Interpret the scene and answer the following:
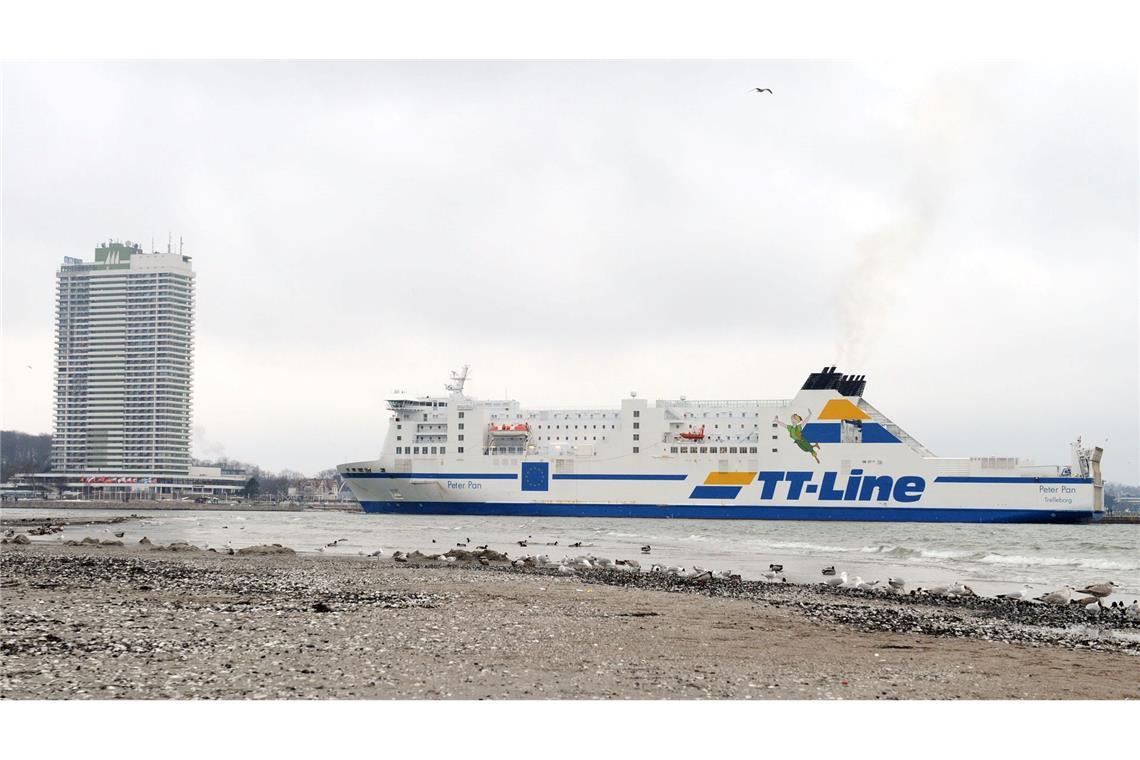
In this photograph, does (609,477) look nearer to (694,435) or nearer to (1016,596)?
(694,435)

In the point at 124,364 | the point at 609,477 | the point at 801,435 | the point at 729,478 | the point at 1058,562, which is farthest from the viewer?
the point at 124,364

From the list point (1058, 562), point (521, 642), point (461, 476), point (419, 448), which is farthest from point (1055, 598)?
point (419, 448)

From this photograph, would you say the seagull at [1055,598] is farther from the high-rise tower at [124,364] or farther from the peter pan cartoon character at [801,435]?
the high-rise tower at [124,364]

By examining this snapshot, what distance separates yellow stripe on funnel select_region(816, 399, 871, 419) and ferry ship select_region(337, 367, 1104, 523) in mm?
48

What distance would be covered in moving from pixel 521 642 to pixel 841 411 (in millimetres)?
31709

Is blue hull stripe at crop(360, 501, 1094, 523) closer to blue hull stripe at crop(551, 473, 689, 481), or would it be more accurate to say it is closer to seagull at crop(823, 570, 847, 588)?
blue hull stripe at crop(551, 473, 689, 481)

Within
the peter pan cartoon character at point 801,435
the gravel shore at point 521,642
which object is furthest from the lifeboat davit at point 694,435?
the gravel shore at point 521,642

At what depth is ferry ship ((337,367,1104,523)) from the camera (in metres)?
34.8

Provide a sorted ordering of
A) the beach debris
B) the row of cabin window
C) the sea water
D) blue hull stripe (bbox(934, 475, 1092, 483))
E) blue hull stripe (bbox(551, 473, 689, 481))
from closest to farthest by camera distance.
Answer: the sea water, the beach debris, blue hull stripe (bbox(934, 475, 1092, 483)), blue hull stripe (bbox(551, 473, 689, 481)), the row of cabin window

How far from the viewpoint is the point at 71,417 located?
102688 mm

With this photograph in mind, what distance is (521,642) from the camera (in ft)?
22.4

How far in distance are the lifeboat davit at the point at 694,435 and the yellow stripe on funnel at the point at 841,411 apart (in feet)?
14.8

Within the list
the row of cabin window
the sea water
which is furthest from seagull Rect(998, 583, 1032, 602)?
the row of cabin window

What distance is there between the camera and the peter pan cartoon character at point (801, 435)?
36844 millimetres
